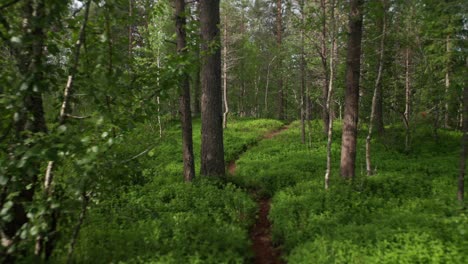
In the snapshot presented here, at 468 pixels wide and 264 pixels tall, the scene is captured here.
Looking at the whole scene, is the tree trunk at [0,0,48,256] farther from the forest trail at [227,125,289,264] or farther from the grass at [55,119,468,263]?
the forest trail at [227,125,289,264]

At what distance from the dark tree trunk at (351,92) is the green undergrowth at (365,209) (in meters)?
0.67

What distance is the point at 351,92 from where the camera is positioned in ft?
31.4

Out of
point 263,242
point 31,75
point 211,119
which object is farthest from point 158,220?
point 31,75

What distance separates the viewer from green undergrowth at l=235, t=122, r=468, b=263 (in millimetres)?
5316

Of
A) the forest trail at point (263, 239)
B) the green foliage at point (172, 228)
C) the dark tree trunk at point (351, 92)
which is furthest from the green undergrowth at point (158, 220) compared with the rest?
the dark tree trunk at point (351, 92)

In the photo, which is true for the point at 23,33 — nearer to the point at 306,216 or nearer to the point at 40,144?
the point at 40,144

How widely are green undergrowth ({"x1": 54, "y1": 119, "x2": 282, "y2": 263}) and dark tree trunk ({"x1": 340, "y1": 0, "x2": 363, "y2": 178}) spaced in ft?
11.6

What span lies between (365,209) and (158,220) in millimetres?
4737

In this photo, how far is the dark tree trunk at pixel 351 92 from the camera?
9.41 metres

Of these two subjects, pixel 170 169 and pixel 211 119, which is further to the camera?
pixel 170 169

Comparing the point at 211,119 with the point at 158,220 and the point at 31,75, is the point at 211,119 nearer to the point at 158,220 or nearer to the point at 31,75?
the point at 158,220

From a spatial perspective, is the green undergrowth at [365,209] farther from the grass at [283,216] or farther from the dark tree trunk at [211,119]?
the dark tree trunk at [211,119]

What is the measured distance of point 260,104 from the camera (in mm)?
47656

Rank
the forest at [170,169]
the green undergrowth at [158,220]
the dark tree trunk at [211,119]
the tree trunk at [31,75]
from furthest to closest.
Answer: the dark tree trunk at [211,119], the green undergrowth at [158,220], the forest at [170,169], the tree trunk at [31,75]
